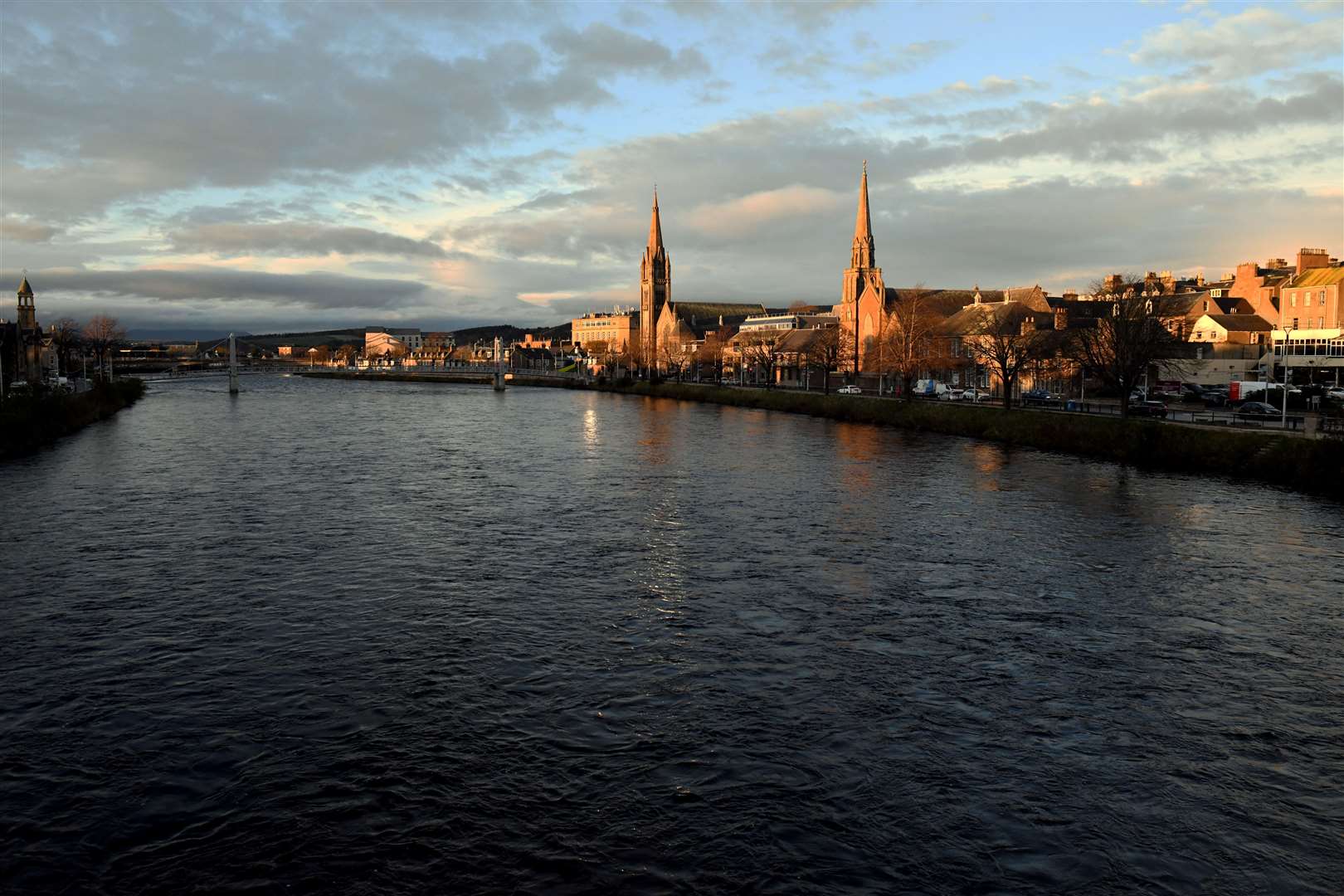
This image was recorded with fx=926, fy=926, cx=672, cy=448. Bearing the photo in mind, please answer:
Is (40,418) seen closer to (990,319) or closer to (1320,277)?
(990,319)

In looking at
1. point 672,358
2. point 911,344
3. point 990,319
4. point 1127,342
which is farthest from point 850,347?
point 1127,342

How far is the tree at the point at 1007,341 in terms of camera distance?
7431 centimetres

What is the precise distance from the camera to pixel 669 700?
16.7 metres

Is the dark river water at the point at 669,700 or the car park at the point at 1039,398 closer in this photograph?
the dark river water at the point at 669,700

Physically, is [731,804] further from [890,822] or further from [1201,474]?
[1201,474]

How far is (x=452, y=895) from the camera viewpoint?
432 inches

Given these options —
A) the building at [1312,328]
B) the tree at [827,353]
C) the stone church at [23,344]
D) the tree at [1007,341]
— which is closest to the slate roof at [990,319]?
the tree at [1007,341]

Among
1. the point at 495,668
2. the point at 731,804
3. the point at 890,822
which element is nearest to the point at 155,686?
the point at 495,668

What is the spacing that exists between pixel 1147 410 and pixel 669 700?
58097 millimetres

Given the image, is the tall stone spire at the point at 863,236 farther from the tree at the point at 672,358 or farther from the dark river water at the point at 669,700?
the dark river water at the point at 669,700

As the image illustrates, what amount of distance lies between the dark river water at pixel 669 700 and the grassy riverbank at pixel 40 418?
23818 millimetres

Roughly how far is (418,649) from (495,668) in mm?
2125

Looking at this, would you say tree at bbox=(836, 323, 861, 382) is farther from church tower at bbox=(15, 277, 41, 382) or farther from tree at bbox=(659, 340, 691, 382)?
church tower at bbox=(15, 277, 41, 382)

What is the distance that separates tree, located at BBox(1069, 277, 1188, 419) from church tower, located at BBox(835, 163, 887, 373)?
77.7 m
